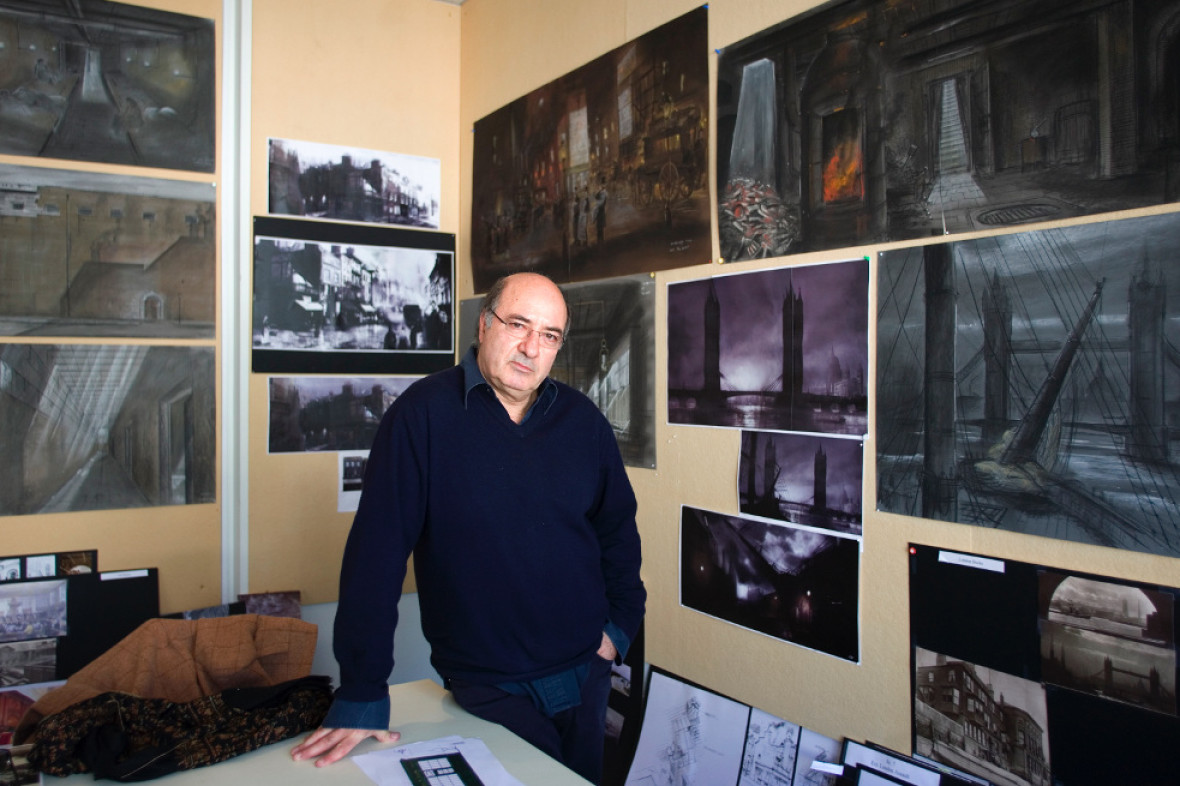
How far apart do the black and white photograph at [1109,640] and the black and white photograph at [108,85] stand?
10.4 feet

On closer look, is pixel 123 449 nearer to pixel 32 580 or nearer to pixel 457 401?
pixel 32 580

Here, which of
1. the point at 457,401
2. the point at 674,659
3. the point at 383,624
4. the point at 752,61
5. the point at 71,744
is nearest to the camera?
the point at 71,744

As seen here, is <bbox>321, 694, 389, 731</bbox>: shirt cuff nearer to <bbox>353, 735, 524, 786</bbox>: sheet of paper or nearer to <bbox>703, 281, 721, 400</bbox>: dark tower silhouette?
<bbox>353, 735, 524, 786</bbox>: sheet of paper

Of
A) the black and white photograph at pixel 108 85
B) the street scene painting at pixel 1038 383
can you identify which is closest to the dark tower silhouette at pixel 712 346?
the street scene painting at pixel 1038 383

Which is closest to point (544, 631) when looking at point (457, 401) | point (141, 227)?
point (457, 401)

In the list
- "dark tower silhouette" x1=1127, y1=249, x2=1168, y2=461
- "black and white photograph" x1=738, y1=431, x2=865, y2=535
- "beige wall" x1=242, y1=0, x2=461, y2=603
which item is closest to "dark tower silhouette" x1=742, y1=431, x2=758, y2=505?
"black and white photograph" x1=738, y1=431, x2=865, y2=535

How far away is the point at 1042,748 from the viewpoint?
1.51 metres

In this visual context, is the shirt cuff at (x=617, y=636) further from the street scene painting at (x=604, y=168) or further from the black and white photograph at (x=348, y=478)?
the black and white photograph at (x=348, y=478)

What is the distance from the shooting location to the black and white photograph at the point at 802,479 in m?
1.88

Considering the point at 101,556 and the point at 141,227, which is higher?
the point at 141,227

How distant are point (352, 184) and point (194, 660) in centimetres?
218

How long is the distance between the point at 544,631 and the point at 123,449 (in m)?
2.11

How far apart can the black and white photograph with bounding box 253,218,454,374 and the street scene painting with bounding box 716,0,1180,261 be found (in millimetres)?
1752

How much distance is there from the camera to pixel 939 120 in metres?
1.67
